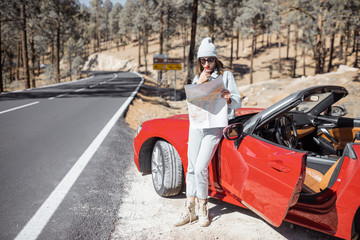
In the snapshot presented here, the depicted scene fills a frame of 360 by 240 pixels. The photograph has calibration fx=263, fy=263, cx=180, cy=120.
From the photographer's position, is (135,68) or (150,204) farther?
(135,68)

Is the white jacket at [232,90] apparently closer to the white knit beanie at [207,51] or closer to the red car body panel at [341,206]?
the white knit beanie at [207,51]

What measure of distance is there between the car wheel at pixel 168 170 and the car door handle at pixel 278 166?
1213 mm

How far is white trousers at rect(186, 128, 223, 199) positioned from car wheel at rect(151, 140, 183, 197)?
1.17 feet

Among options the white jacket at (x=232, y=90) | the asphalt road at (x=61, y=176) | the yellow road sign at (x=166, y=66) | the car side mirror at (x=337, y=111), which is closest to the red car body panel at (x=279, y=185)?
the white jacket at (x=232, y=90)

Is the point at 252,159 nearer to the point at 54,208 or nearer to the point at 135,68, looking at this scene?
the point at 54,208

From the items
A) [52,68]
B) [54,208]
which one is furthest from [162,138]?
[52,68]

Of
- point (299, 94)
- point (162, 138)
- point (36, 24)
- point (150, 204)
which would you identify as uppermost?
point (36, 24)

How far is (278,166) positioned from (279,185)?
15 cm

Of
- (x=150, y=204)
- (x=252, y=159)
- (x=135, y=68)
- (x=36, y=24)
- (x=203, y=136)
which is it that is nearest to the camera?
(x=252, y=159)

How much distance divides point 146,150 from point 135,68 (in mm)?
62811

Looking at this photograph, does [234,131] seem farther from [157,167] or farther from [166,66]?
[166,66]

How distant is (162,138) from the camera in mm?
3391

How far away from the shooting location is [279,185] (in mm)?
2152

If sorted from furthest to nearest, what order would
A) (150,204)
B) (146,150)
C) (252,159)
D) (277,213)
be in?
(146,150), (150,204), (252,159), (277,213)
